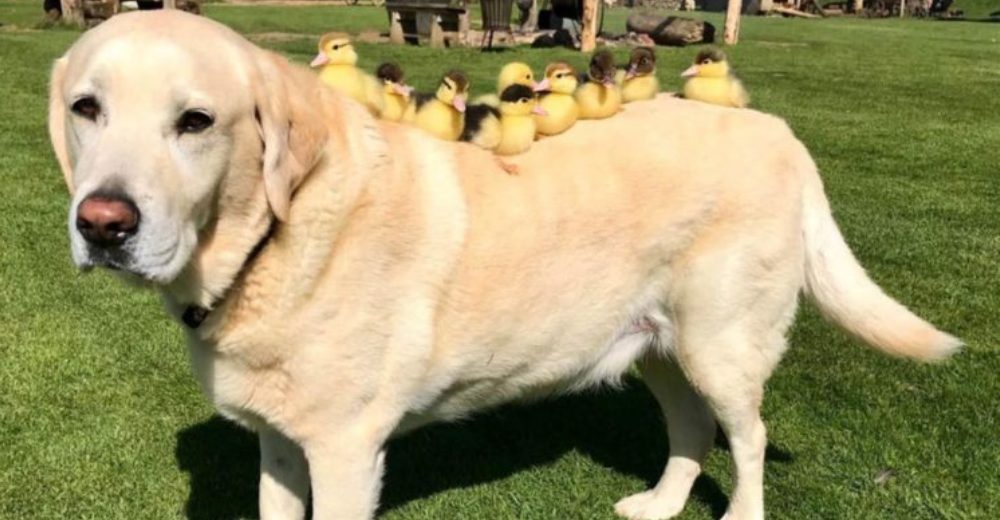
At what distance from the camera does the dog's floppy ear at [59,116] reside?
241cm

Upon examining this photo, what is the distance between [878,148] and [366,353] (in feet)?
28.7

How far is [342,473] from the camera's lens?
2.67m

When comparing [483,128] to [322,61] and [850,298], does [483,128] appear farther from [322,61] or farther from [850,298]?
[850,298]

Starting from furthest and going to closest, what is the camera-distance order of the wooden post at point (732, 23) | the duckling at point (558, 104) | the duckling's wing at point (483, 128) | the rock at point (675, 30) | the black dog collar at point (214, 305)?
the rock at point (675, 30) < the wooden post at point (732, 23) < the duckling at point (558, 104) < the duckling's wing at point (483, 128) < the black dog collar at point (214, 305)

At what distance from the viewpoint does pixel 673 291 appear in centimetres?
313

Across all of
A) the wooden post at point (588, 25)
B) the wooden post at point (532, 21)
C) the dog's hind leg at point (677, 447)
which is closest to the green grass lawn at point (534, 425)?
the dog's hind leg at point (677, 447)

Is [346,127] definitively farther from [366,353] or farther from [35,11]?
[35,11]

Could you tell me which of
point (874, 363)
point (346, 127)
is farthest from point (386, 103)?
point (874, 363)

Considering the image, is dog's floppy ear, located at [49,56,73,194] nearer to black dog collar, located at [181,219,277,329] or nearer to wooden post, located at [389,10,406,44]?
black dog collar, located at [181,219,277,329]

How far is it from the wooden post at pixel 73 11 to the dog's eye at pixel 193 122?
22827 millimetres

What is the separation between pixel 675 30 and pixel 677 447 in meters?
20.6

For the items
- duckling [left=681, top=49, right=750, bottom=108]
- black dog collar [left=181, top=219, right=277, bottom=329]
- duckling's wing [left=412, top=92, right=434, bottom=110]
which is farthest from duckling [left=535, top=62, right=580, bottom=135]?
black dog collar [left=181, top=219, right=277, bottom=329]

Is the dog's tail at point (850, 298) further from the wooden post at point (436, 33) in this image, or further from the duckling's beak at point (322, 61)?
the wooden post at point (436, 33)

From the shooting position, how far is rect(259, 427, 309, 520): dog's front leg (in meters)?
3.10
